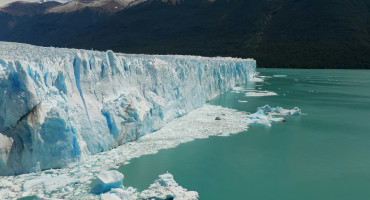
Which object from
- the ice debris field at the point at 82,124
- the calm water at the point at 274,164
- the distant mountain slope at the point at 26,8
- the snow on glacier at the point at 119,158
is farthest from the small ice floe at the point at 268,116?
the distant mountain slope at the point at 26,8

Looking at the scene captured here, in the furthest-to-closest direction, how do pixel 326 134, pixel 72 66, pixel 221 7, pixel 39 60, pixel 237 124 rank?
pixel 221 7 < pixel 237 124 < pixel 326 134 < pixel 72 66 < pixel 39 60

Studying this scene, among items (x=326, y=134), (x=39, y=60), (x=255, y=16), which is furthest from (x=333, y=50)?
(x=39, y=60)

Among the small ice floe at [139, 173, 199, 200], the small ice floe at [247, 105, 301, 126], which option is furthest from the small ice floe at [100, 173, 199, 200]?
the small ice floe at [247, 105, 301, 126]

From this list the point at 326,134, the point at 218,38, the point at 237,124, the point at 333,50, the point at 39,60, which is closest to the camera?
the point at 39,60

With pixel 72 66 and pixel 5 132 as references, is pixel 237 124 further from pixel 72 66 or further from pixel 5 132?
pixel 5 132

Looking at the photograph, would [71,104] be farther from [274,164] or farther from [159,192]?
[274,164]

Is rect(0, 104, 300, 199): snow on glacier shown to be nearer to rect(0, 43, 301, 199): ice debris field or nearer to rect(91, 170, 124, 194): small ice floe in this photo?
rect(0, 43, 301, 199): ice debris field
